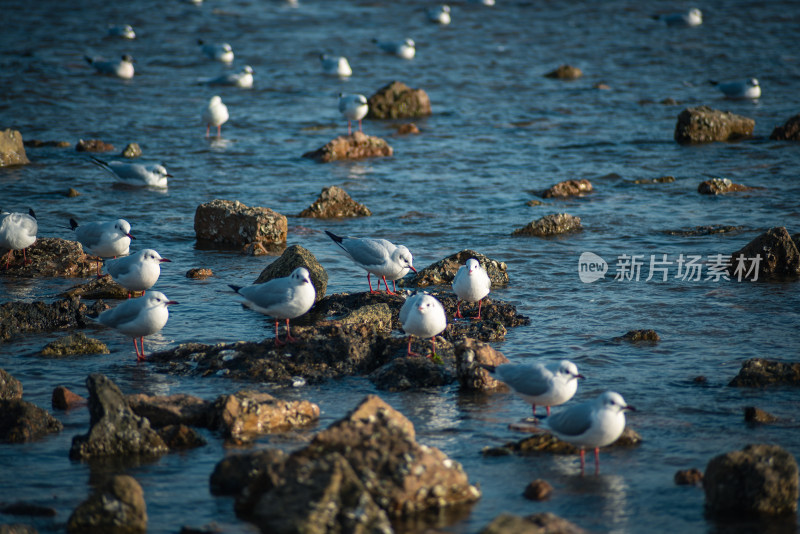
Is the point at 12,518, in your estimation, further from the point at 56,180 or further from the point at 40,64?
the point at 40,64

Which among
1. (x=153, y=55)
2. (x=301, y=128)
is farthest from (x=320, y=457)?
(x=153, y=55)

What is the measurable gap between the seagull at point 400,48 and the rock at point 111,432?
25199mm

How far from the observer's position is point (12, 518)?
5355mm

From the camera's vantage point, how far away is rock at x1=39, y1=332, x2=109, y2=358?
8398 millimetres

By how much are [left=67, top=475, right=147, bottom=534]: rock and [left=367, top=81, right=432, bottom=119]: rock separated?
58.9 ft

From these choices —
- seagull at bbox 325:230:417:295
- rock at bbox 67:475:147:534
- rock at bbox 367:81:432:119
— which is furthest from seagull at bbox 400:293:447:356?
rock at bbox 367:81:432:119

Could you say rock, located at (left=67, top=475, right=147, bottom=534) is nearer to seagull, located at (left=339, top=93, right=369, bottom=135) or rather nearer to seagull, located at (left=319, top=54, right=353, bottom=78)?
seagull, located at (left=339, top=93, right=369, bottom=135)

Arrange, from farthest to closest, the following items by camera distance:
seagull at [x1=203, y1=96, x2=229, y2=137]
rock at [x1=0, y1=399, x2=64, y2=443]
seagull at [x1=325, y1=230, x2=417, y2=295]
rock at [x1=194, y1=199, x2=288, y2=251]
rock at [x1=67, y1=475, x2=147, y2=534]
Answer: seagull at [x1=203, y1=96, x2=229, y2=137], rock at [x1=194, y1=199, x2=288, y2=251], seagull at [x1=325, y1=230, x2=417, y2=295], rock at [x1=0, y1=399, x2=64, y2=443], rock at [x1=67, y1=475, x2=147, y2=534]

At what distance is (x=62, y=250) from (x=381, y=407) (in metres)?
7.19

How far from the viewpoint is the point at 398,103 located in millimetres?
22453

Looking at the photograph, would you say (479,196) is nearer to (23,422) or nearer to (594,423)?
(594,423)

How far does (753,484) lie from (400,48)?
2643 centimetres

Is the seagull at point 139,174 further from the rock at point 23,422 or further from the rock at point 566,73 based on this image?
the rock at point 566,73

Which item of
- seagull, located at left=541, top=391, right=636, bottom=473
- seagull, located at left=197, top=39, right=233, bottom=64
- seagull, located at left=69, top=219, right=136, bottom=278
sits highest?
seagull, located at left=197, top=39, right=233, bottom=64
